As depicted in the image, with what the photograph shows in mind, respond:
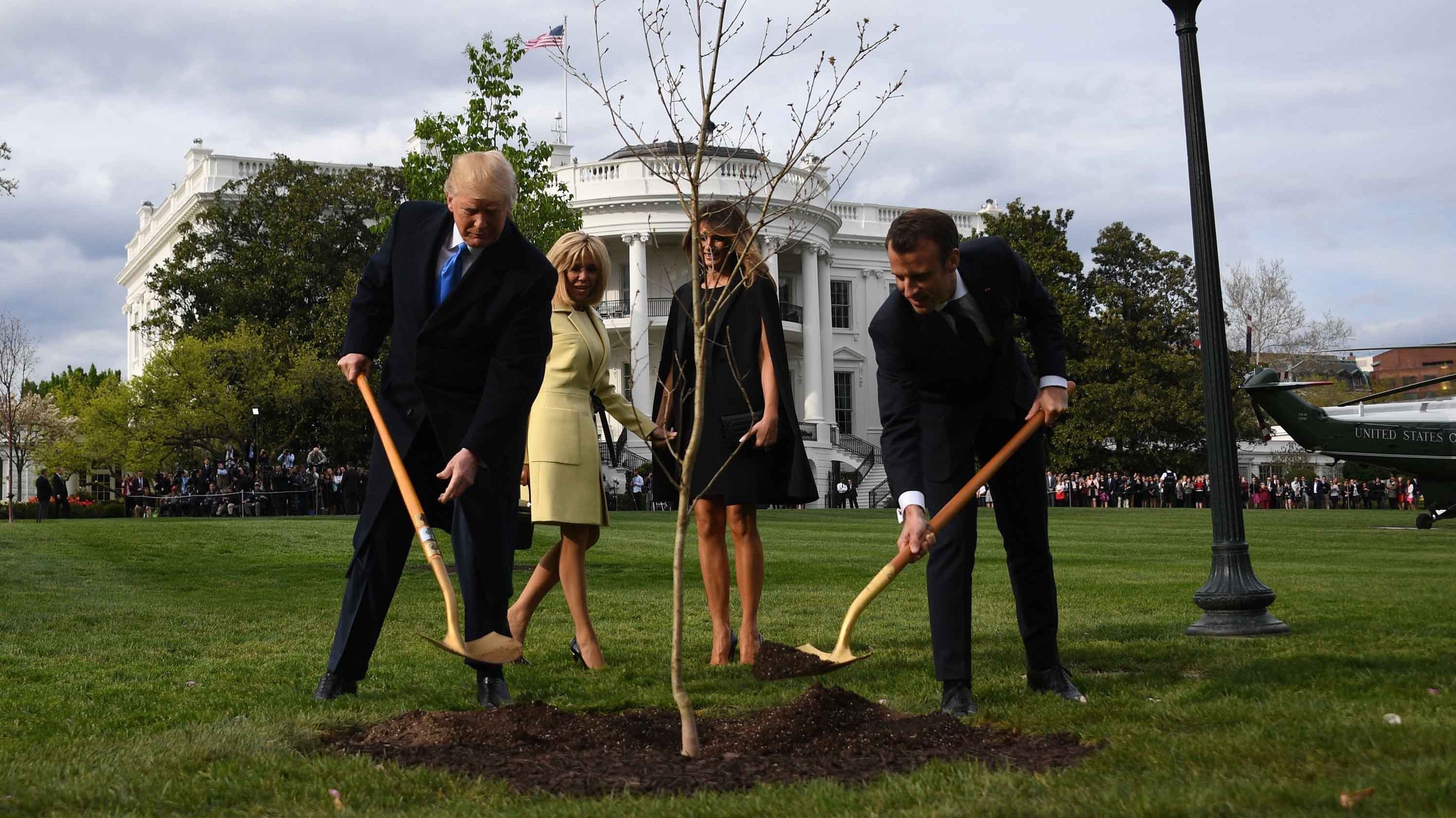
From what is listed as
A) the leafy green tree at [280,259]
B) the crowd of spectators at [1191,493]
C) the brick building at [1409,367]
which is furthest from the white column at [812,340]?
the brick building at [1409,367]

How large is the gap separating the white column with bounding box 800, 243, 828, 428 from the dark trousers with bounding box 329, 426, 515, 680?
160 ft

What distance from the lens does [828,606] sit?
9.10 meters

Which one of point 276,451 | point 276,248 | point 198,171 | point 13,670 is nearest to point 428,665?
point 13,670

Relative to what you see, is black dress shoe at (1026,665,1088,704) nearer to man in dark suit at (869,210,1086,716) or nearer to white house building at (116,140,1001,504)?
man in dark suit at (869,210,1086,716)

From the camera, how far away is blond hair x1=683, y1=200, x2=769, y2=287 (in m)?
5.75

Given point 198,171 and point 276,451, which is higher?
point 198,171

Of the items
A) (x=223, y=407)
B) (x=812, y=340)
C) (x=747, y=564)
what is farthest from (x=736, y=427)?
(x=812, y=340)

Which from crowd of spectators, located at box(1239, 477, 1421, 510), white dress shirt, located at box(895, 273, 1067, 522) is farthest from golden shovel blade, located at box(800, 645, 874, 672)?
crowd of spectators, located at box(1239, 477, 1421, 510)

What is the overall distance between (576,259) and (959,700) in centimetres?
278

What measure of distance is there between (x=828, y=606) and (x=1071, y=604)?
1.63m

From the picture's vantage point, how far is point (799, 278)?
5672cm

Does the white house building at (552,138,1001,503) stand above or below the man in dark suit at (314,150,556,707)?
above

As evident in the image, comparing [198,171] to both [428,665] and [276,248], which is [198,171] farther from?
[428,665]

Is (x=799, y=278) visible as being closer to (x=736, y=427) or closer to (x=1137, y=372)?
(x=1137, y=372)
